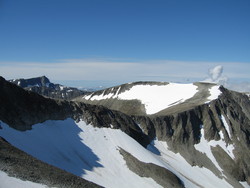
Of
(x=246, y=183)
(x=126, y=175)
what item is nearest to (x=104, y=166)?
(x=126, y=175)

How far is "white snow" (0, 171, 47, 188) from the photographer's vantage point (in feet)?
73.5

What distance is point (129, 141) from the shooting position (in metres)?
68.2

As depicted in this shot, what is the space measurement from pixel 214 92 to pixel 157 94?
33.0 metres

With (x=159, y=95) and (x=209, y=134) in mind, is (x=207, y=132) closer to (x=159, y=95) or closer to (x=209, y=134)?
(x=209, y=134)

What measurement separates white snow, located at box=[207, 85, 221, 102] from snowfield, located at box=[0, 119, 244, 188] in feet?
169

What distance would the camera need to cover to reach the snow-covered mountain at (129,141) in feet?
156

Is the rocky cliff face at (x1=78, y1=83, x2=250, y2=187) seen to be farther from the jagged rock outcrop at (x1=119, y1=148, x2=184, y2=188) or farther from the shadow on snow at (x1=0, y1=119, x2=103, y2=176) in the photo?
the shadow on snow at (x1=0, y1=119, x2=103, y2=176)

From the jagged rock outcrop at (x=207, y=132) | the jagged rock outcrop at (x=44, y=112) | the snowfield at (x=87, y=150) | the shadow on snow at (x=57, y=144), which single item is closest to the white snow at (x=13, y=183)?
the shadow on snow at (x=57, y=144)

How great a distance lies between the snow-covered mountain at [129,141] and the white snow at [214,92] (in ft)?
1.58

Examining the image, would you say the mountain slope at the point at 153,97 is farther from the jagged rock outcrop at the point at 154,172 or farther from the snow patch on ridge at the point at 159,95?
the jagged rock outcrop at the point at 154,172

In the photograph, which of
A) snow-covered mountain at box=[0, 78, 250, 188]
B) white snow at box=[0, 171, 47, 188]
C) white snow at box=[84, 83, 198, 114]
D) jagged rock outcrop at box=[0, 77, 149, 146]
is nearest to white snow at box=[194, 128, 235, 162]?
snow-covered mountain at box=[0, 78, 250, 188]

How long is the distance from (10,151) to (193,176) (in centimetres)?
5796

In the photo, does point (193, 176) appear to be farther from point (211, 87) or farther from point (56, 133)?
point (211, 87)

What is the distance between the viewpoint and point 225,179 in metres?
79.8
